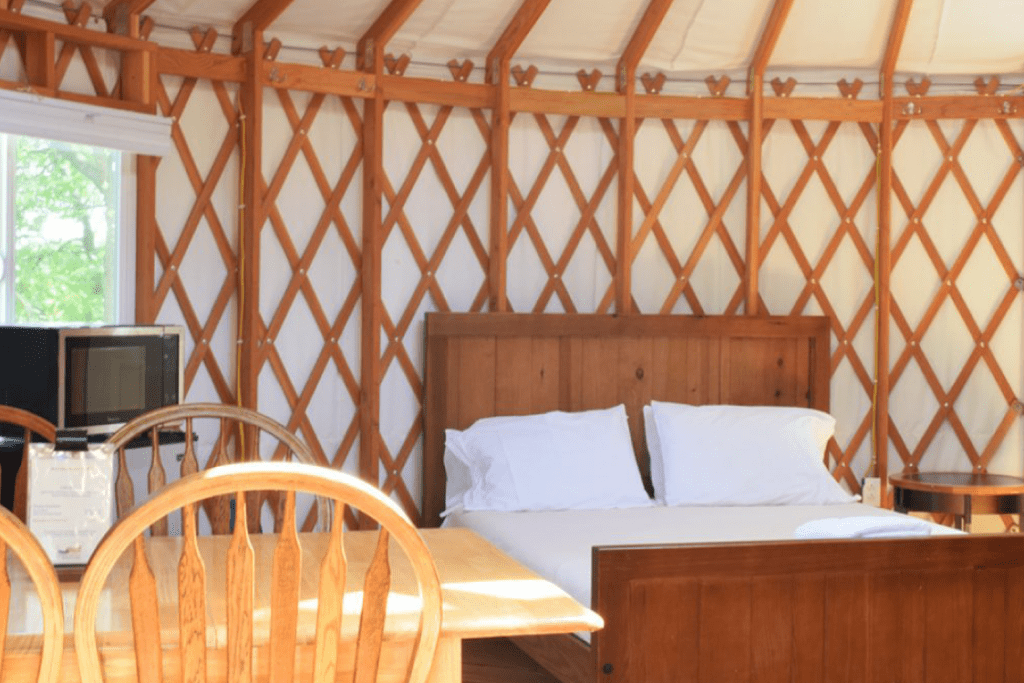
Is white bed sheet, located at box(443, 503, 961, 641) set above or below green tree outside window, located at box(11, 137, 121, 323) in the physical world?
below

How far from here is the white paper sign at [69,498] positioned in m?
1.76

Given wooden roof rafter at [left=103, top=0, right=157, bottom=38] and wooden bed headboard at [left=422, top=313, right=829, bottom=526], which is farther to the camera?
wooden bed headboard at [left=422, top=313, right=829, bottom=526]

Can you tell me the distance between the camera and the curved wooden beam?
4750 millimetres

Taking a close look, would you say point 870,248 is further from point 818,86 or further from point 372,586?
point 372,586

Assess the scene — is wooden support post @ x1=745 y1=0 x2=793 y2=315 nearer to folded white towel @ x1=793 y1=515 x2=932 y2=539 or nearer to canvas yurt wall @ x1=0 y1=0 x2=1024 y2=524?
canvas yurt wall @ x1=0 y1=0 x2=1024 y2=524

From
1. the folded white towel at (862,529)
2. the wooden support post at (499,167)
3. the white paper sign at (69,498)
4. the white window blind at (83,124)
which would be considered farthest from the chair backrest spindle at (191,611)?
the wooden support post at (499,167)

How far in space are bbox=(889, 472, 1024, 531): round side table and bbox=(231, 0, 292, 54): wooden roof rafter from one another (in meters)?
3.03

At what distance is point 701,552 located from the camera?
2.97 m

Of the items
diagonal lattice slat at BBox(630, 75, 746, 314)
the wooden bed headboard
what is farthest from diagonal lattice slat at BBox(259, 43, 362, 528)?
diagonal lattice slat at BBox(630, 75, 746, 314)

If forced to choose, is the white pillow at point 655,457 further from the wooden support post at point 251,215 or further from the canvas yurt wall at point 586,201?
the wooden support post at point 251,215

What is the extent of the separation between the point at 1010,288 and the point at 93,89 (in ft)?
12.8

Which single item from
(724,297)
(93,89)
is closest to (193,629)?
(93,89)

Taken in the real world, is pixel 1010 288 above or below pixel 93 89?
below

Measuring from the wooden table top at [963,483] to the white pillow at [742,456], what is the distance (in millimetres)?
367
